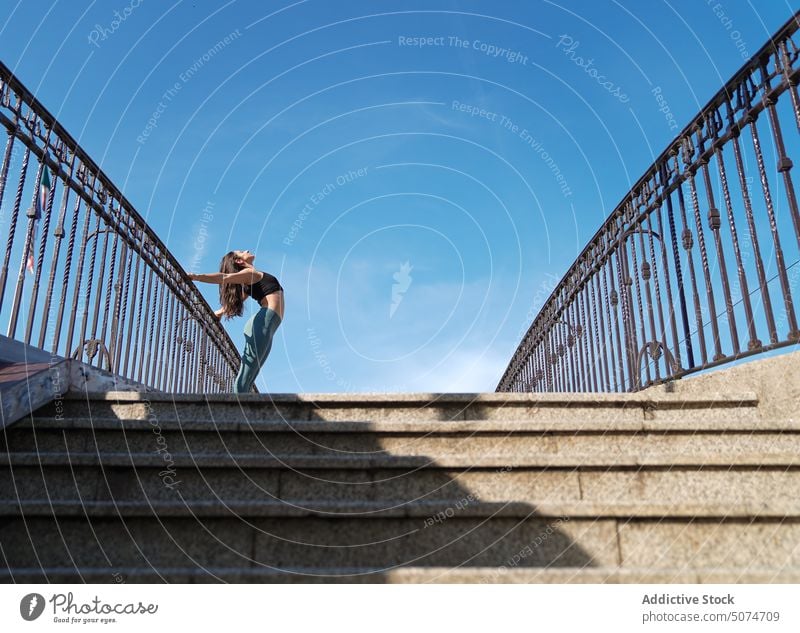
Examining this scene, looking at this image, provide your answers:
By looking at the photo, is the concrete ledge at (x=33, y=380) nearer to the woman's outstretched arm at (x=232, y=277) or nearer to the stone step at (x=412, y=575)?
the stone step at (x=412, y=575)

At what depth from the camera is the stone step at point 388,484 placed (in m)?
2.24

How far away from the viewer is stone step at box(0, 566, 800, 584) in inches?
71.7

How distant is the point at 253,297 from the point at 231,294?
28 cm

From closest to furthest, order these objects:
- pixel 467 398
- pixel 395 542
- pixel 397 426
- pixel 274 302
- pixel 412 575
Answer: pixel 412 575, pixel 395 542, pixel 397 426, pixel 467 398, pixel 274 302

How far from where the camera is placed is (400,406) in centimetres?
303

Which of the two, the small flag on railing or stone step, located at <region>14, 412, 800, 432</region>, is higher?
the small flag on railing

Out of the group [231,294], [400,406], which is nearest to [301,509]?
[400,406]
